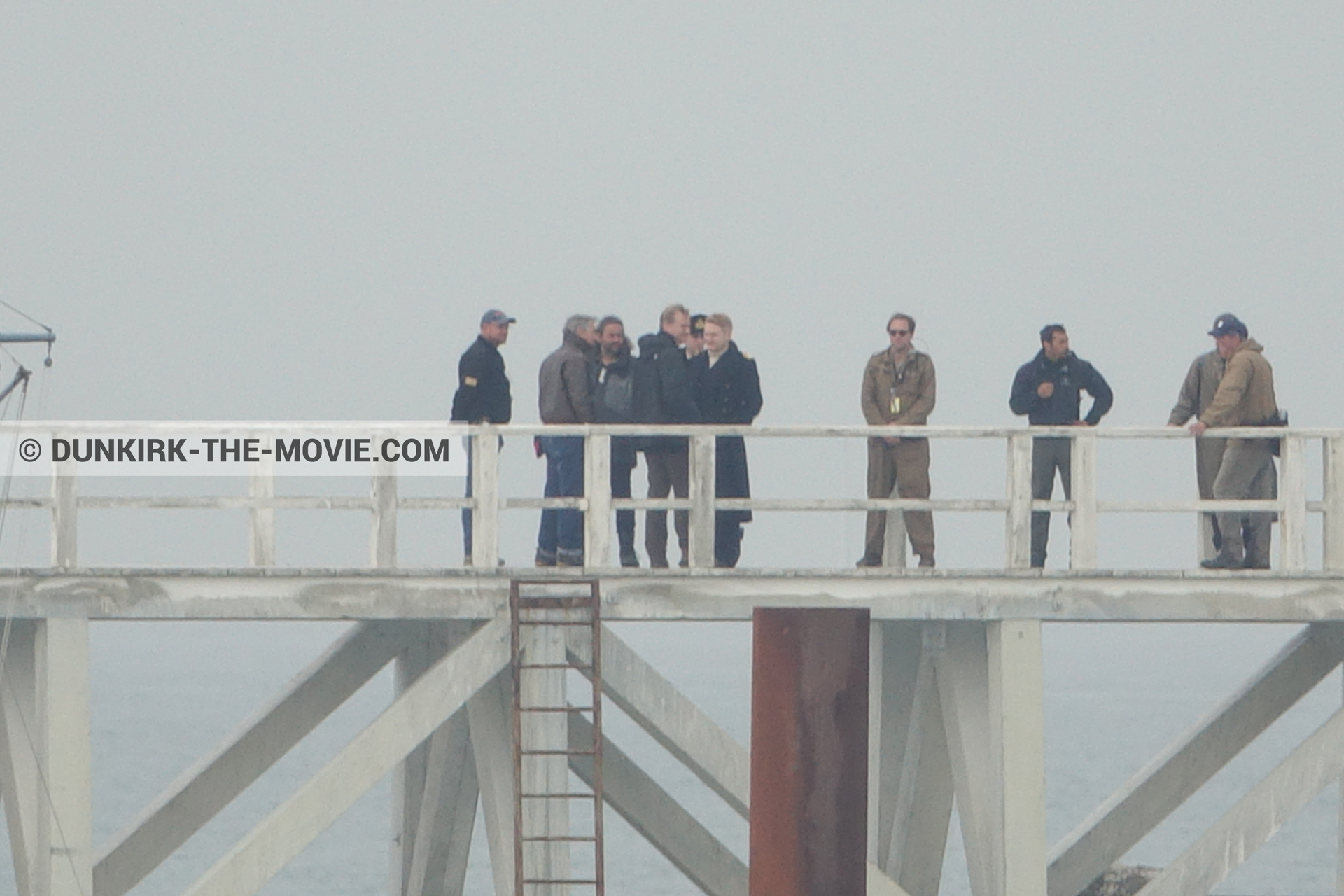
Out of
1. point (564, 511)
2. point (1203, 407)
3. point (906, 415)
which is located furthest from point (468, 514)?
point (1203, 407)

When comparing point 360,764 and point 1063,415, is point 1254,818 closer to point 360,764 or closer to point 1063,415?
point 1063,415

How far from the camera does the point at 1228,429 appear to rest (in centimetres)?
1789

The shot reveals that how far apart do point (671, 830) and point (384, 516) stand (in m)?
3.12

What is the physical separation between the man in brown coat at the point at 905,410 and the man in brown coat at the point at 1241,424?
1954 mm

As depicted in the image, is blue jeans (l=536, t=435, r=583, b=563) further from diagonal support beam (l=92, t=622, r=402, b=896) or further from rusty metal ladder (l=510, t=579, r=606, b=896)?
diagonal support beam (l=92, t=622, r=402, b=896)

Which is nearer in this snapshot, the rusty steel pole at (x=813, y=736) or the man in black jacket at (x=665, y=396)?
the rusty steel pole at (x=813, y=736)

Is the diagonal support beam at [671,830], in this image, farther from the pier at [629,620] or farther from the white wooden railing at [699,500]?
the white wooden railing at [699,500]

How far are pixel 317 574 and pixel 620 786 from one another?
2708mm

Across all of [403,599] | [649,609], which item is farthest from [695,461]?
[403,599]

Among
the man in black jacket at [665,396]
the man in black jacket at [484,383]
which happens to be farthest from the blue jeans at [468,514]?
the man in black jacket at [665,396]

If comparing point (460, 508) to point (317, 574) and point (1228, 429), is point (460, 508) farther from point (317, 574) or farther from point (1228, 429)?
point (1228, 429)

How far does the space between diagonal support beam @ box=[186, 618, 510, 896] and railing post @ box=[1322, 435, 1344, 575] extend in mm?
5850

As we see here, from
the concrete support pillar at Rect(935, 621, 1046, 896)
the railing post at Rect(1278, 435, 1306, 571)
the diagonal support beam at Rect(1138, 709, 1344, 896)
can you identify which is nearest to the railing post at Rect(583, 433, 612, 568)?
the concrete support pillar at Rect(935, 621, 1046, 896)

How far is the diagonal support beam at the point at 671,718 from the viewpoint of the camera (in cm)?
1731
